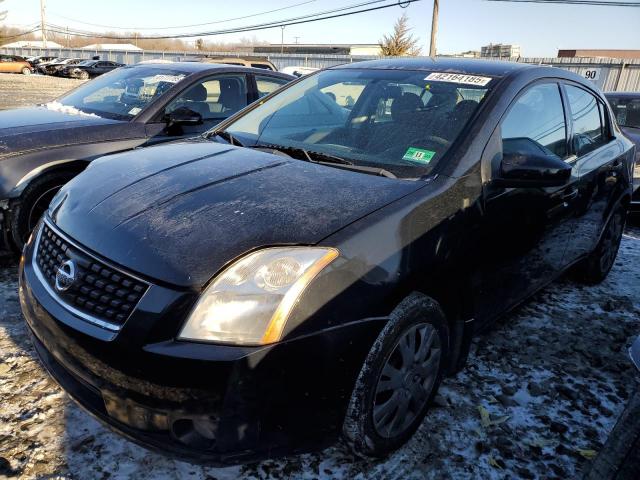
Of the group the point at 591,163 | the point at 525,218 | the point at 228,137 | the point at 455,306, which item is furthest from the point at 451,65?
the point at 455,306

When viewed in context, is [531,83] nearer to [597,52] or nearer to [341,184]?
[341,184]

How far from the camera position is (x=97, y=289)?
1726 millimetres

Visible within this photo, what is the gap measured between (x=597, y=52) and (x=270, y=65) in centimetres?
6499

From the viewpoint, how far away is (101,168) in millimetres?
2463

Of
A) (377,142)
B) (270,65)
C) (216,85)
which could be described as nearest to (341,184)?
(377,142)

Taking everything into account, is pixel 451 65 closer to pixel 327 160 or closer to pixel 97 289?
pixel 327 160

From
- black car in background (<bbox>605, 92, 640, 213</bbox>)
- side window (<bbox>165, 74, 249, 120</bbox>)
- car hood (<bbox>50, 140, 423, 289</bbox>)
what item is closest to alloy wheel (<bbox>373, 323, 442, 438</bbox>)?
car hood (<bbox>50, 140, 423, 289</bbox>)

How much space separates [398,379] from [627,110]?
6986 mm

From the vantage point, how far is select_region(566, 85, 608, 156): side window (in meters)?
3.16

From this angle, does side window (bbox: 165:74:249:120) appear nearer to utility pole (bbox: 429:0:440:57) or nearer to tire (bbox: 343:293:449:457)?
tire (bbox: 343:293:449:457)

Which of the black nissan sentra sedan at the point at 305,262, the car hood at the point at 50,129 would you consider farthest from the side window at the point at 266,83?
the black nissan sentra sedan at the point at 305,262

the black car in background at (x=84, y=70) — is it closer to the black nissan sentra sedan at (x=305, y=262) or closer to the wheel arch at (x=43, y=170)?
Answer: the wheel arch at (x=43, y=170)

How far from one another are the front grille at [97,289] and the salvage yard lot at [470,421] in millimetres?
674

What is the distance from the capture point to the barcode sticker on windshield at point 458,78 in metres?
2.62
